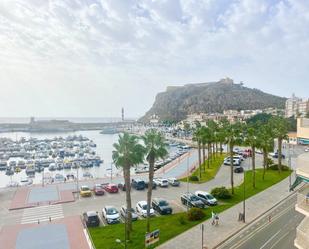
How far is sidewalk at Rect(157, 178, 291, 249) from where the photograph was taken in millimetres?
27922

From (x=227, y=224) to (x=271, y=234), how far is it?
4.68 m

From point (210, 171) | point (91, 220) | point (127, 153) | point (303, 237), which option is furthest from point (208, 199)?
point (303, 237)

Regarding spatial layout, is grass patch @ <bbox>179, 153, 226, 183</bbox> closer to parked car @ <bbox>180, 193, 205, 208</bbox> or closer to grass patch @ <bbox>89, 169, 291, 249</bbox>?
parked car @ <bbox>180, 193, 205, 208</bbox>

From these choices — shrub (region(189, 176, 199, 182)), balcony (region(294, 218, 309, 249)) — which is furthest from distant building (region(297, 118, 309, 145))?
shrub (region(189, 176, 199, 182))

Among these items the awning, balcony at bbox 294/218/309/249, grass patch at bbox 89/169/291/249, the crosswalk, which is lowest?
the crosswalk

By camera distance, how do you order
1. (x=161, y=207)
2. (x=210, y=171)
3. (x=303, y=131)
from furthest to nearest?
(x=210, y=171), (x=161, y=207), (x=303, y=131)

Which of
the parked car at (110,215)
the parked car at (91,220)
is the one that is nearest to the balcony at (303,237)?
the parked car at (110,215)

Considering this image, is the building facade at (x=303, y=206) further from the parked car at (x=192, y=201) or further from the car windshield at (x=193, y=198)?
the car windshield at (x=193, y=198)

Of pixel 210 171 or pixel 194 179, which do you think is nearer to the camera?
pixel 194 179

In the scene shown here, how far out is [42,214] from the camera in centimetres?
3781

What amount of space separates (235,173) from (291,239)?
101 ft

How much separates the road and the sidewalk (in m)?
1.11

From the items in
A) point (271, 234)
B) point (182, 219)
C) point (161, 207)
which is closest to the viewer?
point (271, 234)

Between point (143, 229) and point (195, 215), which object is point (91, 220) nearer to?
point (143, 229)
